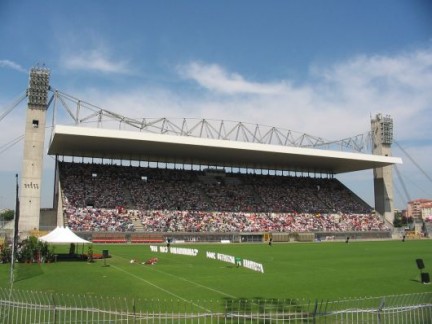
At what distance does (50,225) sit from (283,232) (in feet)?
107

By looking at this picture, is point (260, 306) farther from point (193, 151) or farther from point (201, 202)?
point (201, 202)

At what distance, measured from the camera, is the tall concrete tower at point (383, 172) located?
279ft

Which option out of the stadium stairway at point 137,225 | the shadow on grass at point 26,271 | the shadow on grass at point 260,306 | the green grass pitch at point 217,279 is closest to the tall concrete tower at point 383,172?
the stadium stairway at point 137,225

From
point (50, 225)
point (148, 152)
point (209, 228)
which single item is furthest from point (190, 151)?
point (50, 225)

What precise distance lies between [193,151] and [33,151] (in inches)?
845

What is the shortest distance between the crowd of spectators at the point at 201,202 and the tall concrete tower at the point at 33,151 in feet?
13.2

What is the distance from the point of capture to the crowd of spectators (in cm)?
6012

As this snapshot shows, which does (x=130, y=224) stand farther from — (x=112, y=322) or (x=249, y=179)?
(x=112, y=322)

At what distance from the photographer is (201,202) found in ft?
225

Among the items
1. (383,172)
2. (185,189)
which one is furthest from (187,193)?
(383,172)

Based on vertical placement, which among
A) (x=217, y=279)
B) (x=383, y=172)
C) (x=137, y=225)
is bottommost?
(x=217, y=279)

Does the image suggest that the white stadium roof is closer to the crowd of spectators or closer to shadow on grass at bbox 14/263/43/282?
the crowd of spectators

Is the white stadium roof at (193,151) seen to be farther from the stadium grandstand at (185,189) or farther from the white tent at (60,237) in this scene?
the white tent at (60,237)

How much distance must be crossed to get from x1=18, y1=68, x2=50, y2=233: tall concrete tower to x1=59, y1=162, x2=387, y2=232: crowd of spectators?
4011 mm
